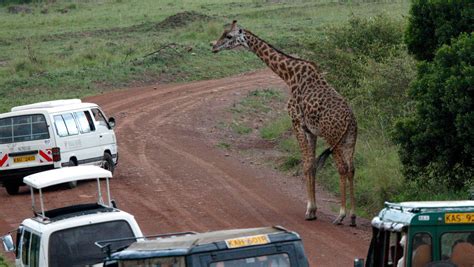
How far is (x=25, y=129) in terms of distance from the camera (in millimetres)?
21703

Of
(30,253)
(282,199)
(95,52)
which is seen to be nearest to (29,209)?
(282,199)

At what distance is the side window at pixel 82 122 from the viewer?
73.4 ft

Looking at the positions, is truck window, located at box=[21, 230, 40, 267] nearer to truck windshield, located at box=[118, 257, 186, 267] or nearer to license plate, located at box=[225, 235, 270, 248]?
truck windshield, located at box=[118, 257, 186, 267]

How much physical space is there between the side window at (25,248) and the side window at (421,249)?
15.3 ft

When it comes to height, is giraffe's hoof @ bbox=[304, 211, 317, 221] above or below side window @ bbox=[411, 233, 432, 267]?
below

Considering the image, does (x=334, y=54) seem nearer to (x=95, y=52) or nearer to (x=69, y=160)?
(x=69, y=160)

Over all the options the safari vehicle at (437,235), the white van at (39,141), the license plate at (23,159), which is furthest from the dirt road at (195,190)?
the safari vehicle at (437,235)

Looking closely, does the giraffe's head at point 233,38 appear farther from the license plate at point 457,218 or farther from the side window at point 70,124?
the license plate at point 457,218

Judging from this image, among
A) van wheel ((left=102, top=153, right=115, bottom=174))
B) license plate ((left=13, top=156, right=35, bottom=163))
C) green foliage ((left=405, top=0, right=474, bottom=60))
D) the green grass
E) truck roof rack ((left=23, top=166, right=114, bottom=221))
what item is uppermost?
green foliage ((left=405, top=0, right=474, bottom=60))

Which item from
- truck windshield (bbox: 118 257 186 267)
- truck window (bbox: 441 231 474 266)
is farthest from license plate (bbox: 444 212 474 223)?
truck windshield (bbox: 118 257 186 267)

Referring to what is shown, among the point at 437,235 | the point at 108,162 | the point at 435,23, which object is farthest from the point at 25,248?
the point at 108,162

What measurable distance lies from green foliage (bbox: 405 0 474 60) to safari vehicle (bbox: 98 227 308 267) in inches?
370

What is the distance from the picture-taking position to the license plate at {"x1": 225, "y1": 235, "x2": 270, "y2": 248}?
Result: 8.75 metres

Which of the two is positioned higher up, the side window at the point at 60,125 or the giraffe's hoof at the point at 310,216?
the side window at the point at 60,125
